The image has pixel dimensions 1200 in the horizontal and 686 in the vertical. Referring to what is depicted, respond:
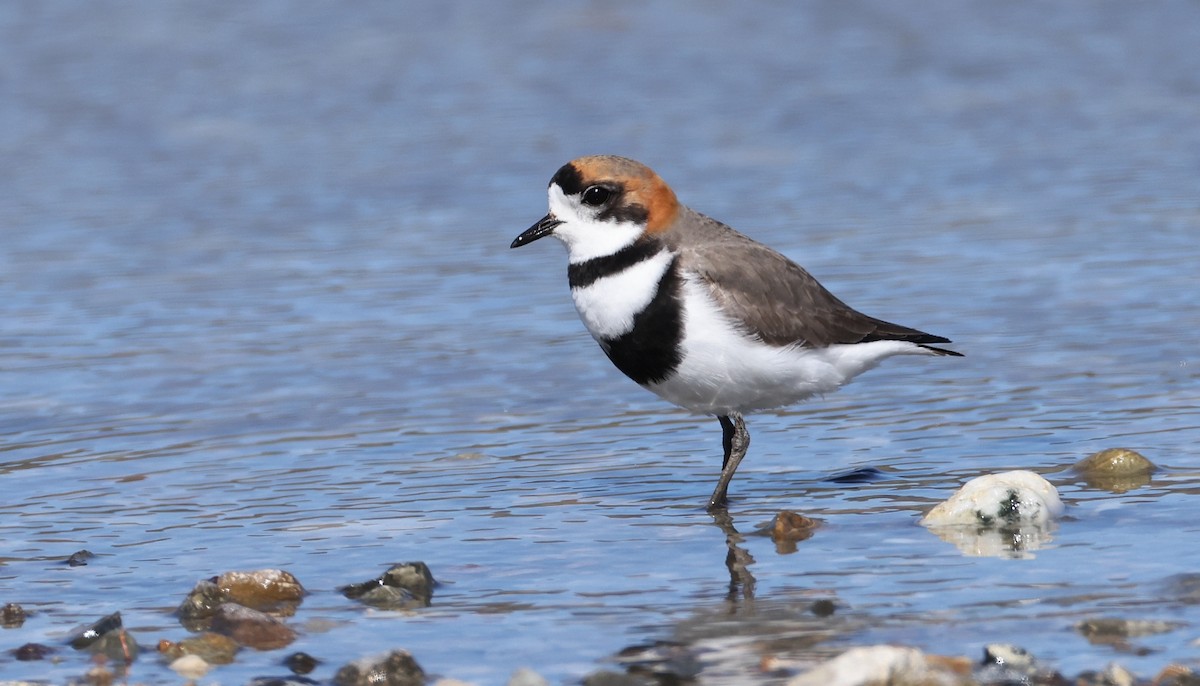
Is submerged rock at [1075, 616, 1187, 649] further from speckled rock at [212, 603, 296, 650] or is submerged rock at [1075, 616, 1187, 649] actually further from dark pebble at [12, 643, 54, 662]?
dark pebble at [12, 643, 54, 662]

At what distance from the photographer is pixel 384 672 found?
4516 millimetres

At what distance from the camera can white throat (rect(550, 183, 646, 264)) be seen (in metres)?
6.53

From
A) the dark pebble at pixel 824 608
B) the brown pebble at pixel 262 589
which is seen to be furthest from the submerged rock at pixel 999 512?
the brown pebble at pixel 262 589

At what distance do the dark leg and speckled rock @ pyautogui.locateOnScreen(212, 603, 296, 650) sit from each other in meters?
1.94

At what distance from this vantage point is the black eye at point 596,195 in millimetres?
6582

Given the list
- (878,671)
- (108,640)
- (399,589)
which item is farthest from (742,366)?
(108,640)

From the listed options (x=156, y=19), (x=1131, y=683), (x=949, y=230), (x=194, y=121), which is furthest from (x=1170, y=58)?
(x=1131, y=683)

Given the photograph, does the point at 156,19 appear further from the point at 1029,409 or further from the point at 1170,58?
the point at 1029,409

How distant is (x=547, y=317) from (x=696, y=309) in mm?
3176

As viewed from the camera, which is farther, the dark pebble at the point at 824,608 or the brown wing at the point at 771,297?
the brown wing at the point at 771,297

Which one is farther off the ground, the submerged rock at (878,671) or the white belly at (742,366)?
the white belly at (742,366)

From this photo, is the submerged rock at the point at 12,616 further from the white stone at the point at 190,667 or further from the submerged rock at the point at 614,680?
the submerged rock at the point at 614,680

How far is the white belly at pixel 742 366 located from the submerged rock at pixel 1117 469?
0.88 m

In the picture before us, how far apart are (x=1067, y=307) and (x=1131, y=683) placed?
5.19 m
